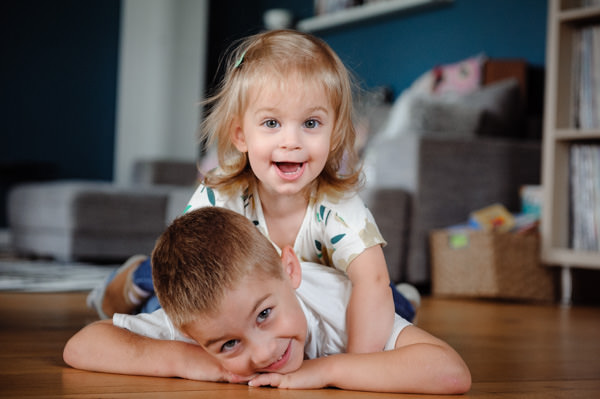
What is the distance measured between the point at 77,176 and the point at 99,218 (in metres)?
2.22

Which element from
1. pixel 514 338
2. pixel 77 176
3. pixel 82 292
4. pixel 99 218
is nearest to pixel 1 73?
pixel 77 176

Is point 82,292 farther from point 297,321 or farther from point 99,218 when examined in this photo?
point 297,321

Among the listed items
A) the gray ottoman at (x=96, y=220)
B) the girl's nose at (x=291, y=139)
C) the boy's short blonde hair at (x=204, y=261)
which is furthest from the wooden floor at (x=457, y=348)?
the gray ottoman at (x=96, y=220)

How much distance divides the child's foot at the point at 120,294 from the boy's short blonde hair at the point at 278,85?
0.39m

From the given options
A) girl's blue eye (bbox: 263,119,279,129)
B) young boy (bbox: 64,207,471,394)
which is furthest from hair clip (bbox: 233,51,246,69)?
young boy (bbox: 64,207,471,394)

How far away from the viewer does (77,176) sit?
5.58 metres

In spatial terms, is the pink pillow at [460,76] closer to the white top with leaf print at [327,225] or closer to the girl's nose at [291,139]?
the white top with leaf print at [327,225]

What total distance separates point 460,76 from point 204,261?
9.69ft

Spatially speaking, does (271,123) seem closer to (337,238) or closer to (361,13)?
(337,238)

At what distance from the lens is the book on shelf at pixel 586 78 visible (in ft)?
8.55

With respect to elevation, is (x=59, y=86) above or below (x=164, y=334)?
above

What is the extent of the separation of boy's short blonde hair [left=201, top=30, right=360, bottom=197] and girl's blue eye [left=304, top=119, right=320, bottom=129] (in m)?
0.04

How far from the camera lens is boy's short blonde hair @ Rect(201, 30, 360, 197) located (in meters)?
1.09

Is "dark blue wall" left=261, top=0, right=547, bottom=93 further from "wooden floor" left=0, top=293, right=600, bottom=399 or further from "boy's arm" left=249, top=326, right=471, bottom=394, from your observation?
"boy's arm" left=249, top=326, right=471, bottom=394
